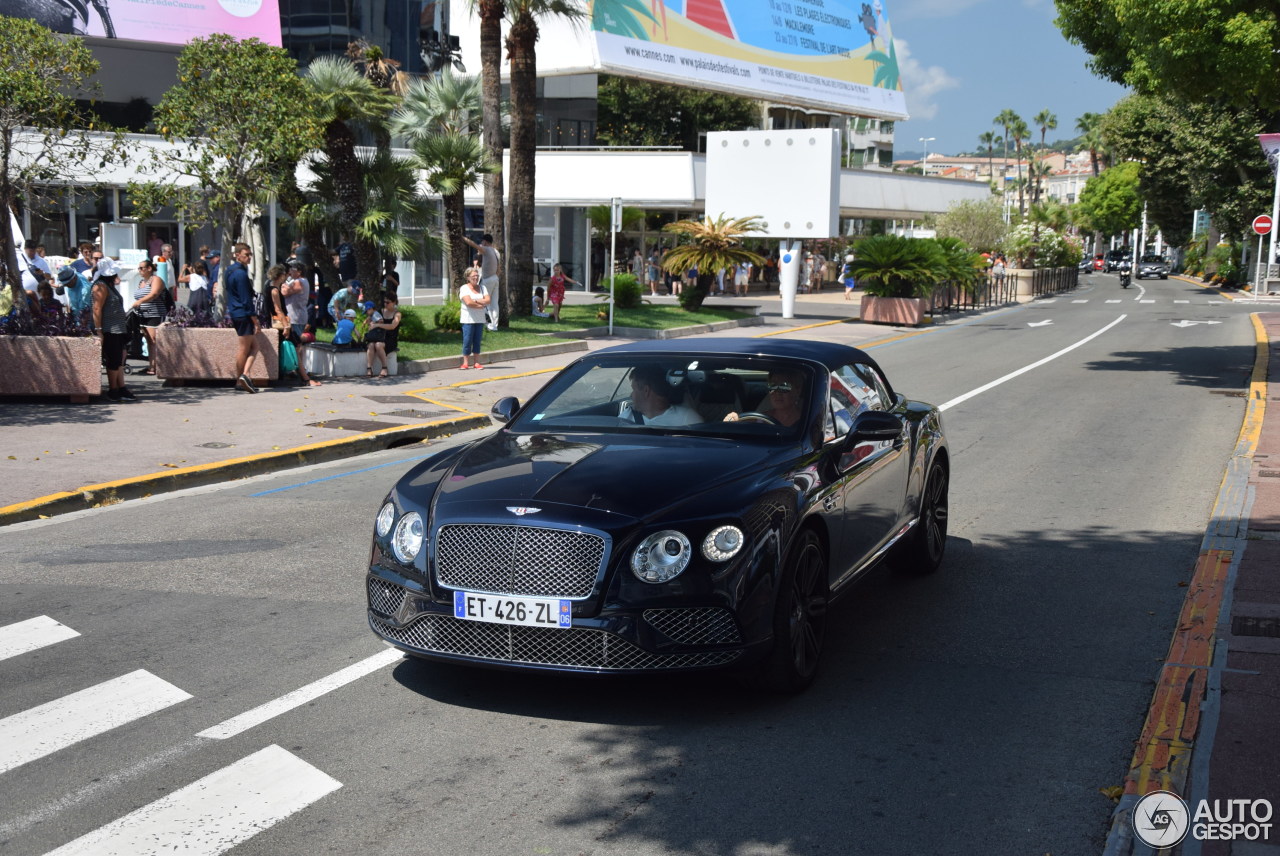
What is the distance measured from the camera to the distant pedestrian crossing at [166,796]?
419cm

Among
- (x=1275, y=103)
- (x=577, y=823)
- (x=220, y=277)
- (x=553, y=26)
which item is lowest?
(x=577, y=823)

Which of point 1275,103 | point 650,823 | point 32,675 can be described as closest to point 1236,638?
point 650,823

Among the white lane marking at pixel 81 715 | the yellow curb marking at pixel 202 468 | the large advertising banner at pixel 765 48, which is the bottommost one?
the white lane marking at pixel 81 715

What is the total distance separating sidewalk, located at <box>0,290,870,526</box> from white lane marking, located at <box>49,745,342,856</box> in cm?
578

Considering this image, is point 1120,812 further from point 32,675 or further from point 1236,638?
point 32,675

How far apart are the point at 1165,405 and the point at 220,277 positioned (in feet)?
43.1

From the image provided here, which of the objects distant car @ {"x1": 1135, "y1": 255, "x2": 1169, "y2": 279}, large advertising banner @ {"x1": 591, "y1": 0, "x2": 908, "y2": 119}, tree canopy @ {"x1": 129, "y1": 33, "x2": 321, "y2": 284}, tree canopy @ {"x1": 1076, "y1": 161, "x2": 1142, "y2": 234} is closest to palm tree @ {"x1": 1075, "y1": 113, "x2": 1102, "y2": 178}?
tree canopy @ {"x1": 1076, "y1": 161, "x2": 1142, "y2": 234}

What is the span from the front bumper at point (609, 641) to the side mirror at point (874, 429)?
1651mm

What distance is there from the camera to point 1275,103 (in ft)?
65.3

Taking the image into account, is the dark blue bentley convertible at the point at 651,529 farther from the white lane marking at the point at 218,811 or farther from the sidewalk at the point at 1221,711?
the sidewalk at the point at 1221,711

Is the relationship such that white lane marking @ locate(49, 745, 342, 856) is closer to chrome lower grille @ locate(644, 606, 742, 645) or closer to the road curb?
chrome lower grille @ locate(644, 606, 742, 645)

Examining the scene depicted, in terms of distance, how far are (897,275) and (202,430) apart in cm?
2424

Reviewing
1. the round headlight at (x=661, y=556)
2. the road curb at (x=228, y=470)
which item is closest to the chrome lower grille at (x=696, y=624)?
the round headlight at (x=661, y=556)

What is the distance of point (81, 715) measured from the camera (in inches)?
212
